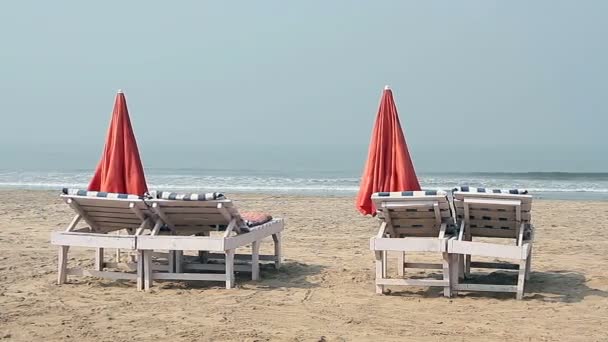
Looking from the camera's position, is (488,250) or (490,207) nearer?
(488,250)

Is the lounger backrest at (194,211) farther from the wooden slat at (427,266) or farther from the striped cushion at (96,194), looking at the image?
the wooden slat at (427,266)

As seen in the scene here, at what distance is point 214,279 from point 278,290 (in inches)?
24.6

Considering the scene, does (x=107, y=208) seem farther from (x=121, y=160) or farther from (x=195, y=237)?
(x=195, y=237)

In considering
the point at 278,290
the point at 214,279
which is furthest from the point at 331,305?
the point at 214,279

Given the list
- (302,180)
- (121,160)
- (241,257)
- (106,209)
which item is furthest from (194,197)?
(302,180)

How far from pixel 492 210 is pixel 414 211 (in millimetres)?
707

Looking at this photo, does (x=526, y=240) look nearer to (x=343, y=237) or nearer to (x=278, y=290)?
(x=278, y=290)

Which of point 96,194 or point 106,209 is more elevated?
point 96,194

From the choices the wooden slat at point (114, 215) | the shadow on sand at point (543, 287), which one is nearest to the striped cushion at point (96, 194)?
the wooden slat at point (114, 215)

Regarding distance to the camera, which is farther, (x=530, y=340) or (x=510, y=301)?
(x=510, y=301)

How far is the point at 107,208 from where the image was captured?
748cm

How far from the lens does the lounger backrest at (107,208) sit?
23.7 feet

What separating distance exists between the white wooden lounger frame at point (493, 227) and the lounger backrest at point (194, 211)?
6.85 feet

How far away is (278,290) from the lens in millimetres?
7301
